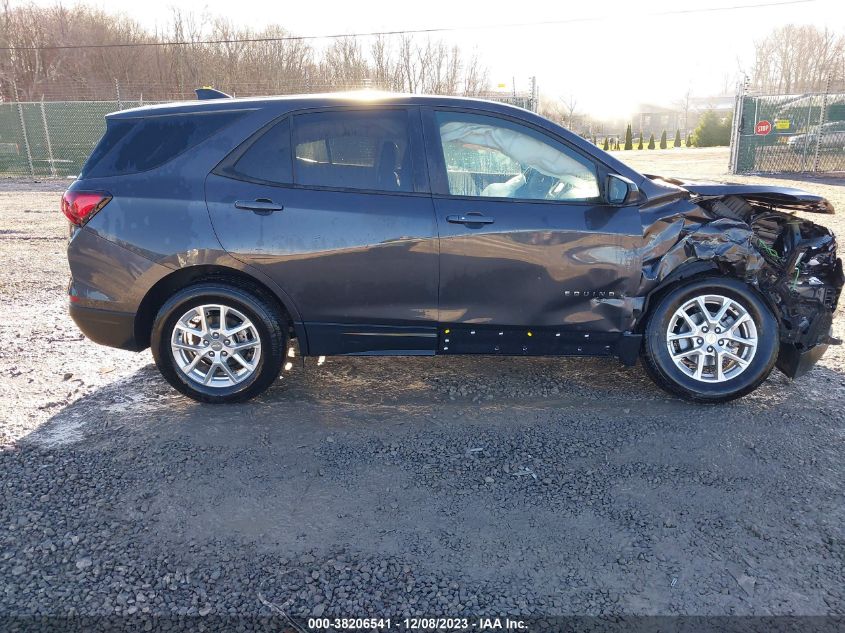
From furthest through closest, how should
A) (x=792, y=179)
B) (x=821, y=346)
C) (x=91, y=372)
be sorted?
1. (x=792, y=179)
2. (x=91, y=372)
3. (x=821, y=346)

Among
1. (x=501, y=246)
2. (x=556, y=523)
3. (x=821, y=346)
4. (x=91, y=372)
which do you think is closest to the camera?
(x=556, y=523)

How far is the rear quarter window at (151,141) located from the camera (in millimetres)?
3984

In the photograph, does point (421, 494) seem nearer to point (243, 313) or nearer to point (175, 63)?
point (243, 313)

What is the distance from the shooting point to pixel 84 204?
3.94 meters

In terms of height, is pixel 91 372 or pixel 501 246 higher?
pixel 501 246

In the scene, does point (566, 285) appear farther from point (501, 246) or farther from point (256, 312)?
point (256, 312)

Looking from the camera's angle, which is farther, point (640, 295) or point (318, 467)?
point (640, 295)

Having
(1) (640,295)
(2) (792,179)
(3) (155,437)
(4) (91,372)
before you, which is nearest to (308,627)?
(3) (155,437)

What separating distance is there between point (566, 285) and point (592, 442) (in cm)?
97

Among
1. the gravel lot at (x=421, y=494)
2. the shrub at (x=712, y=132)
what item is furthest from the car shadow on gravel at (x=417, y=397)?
the shrub at (x=712, y=132)

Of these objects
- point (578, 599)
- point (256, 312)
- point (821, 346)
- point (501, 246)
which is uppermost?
point (501, 246)

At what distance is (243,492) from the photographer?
124 inches

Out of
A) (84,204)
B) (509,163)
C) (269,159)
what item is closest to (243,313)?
(269,159)

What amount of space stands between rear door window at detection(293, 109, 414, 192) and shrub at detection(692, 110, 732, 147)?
40780 millimetres
